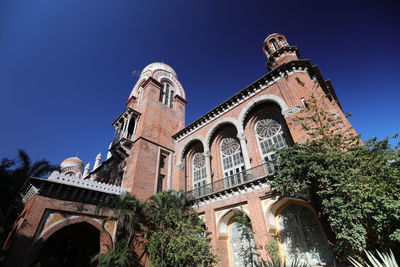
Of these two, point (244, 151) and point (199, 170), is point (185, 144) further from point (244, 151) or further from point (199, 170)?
point (244, 151)

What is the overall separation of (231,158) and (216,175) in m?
1.83

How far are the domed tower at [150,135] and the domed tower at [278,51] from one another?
36.9 feet

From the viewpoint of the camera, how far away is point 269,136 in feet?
45.2

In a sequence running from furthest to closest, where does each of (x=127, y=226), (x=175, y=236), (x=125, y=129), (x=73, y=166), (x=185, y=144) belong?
(x=73, y=166) < (x=185, y=144) < (x=125, y=129) < (x=127, y=226) < (x=175, y=236)

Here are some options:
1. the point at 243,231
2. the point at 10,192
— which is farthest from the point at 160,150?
the point at 10,192

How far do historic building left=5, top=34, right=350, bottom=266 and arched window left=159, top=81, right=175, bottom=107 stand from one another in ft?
3.15

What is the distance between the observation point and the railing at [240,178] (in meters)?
11.7

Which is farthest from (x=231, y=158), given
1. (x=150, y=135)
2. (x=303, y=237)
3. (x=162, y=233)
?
(x=150, y=135)

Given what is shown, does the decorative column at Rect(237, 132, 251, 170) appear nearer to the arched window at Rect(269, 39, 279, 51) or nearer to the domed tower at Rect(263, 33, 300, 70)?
the domed tower at Rect(263, 33, 300, 70)

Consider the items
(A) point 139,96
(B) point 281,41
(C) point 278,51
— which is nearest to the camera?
(C) point 278,51

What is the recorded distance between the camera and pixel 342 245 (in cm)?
687

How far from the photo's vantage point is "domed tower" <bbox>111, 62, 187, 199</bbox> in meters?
15.7

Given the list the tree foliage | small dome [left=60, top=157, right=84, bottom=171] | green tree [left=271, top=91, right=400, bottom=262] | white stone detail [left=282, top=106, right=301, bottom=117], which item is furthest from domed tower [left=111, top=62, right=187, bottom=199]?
small dome [left=60, top=157, right=84, bottom=171]

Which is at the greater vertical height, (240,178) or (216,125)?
(216,125)
